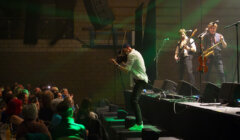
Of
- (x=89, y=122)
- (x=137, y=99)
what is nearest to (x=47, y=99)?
(x=89, y=122)

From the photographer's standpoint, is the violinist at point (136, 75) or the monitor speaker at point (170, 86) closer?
the violinist at point (136, 75)

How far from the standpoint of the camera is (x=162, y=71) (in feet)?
41.4

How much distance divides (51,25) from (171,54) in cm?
409

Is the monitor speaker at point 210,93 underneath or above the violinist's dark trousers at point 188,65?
underneath

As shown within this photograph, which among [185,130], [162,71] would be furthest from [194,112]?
[162,71]

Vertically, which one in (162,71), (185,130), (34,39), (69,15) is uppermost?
(69,15)

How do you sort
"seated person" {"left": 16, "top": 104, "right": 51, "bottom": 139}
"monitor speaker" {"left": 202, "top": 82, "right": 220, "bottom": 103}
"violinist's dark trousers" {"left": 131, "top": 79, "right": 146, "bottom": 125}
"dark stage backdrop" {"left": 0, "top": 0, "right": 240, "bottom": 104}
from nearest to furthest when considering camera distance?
"seated person" {"left": 16, "top": 104, "right": 51, "bottom": 139} → "monitor speaker" {"left": 202, "top": 82, "right": 220, "bottom": 103} → "violinist's dark trousers" {"left": 131, "top": 79, "right": 146, "bottom": 125} → "dark stage backdrop" {"left": 0, "top": 0, "right": 240, "bottom": 104}

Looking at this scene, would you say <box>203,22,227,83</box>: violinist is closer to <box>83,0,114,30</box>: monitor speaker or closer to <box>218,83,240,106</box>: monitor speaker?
<box>218,83,240,106</box>: monitor speaker

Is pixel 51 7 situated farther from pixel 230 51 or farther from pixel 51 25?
pixel 230 51

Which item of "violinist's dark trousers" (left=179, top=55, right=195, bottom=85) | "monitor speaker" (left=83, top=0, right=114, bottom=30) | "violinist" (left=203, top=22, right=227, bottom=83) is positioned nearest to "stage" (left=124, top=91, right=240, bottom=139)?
"violinist's dark trousers" (left=179, top=55, right=195, bottom=85)

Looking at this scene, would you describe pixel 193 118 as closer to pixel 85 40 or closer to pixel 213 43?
pixel 213 43

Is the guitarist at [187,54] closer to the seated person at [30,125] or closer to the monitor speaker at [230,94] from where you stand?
the monitor speaker at [230,94]

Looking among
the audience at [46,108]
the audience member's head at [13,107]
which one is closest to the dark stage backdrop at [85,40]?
the audience member's head at [13,107]

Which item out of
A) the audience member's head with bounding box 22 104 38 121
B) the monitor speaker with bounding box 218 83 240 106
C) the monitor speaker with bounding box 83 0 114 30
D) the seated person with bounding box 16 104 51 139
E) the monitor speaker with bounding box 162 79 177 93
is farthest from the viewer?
the monitor speaker with bounding box 83 0 114 30
